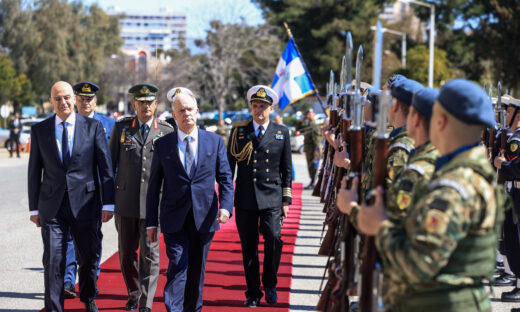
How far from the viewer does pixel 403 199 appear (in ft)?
10.5

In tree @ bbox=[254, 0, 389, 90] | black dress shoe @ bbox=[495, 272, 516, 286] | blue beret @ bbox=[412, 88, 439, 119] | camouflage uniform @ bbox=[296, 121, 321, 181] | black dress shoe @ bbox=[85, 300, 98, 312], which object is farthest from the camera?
tree @ bbox=[254, 0, 389, 90]

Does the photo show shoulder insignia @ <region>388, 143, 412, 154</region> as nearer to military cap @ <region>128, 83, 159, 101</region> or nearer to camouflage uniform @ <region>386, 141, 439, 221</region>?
camouflage uniform @ <region>386, 141, 439, 221</region>

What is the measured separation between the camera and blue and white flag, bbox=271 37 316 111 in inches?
461

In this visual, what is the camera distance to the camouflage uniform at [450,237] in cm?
262

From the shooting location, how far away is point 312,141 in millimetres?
17578

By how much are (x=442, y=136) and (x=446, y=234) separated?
43cm

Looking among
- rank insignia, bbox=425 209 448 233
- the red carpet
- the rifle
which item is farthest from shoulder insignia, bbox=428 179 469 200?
the red carpet

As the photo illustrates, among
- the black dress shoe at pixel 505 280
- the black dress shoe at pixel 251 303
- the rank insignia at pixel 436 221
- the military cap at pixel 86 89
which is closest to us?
the rank insignia at pixel 436 221

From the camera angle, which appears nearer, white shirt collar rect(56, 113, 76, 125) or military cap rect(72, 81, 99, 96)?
white shirt collar rect(56, 113, 76, 125)

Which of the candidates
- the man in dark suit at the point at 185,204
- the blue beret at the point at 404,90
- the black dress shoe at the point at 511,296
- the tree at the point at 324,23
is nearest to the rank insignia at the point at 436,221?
the blue beret at the point at 404,90

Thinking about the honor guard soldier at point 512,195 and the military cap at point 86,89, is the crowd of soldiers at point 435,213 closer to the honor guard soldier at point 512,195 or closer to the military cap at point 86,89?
the honor guard soldier at point 512,195

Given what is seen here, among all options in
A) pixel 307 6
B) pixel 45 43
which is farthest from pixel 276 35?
pixel 45 43

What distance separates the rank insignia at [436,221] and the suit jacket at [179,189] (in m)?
3.13

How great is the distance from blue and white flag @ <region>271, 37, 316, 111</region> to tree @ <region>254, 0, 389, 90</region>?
114 feet
